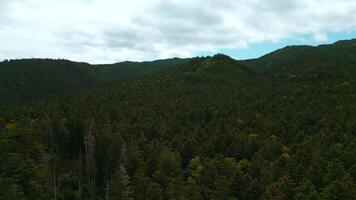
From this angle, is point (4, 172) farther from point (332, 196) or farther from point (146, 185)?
point (332, 196)

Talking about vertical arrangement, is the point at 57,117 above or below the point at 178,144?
above

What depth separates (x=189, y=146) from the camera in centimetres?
9619

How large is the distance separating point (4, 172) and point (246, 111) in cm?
9054

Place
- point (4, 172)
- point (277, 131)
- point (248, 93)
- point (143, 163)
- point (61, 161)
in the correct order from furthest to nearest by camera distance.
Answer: point (248, 93)
point (277, 131)
point (61, 161)
point (143, 163)
point (4, 172)

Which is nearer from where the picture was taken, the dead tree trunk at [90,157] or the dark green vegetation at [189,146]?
the dark green vegetation at [189,146]

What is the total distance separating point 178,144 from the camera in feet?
324

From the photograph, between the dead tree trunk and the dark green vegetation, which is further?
the dead tree trunk

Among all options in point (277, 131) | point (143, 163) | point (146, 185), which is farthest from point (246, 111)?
point (146, 185)

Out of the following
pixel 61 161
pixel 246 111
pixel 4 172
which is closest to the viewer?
pixel 4 172

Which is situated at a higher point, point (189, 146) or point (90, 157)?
point (189, 146)

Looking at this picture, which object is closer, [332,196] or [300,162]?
[332,196]

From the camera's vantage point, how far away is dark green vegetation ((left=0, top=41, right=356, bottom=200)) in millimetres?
61500

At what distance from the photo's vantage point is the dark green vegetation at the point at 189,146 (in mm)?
61500

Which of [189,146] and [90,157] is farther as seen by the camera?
[189,146]
